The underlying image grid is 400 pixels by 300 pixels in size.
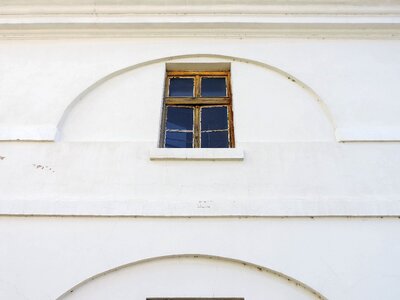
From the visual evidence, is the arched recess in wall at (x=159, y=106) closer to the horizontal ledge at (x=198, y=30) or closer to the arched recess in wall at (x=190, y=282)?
the horizontal ledge at (x=198, y=30)

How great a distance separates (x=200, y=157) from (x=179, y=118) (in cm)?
94

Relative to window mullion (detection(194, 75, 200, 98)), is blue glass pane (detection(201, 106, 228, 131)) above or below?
below

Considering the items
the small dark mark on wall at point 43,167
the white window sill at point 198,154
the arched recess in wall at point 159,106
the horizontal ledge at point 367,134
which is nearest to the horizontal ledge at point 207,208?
the small dark mark on wall at point 43,167

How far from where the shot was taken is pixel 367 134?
15.5 ft

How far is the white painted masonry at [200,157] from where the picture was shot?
3.89 meters

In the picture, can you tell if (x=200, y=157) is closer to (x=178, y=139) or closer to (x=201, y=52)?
(x=178, y=139)

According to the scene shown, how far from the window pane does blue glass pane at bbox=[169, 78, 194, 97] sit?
0.17 meters

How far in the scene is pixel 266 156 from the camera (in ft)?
15.0

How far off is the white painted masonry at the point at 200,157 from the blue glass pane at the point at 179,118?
0.85ft

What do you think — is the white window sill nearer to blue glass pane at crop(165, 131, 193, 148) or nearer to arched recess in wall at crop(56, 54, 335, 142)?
arched recess in wall at crop(56, 54, 335, 142)

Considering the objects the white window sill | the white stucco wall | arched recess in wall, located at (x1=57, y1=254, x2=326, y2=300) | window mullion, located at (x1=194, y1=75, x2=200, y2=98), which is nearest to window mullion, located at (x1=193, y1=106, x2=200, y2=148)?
window mullion, located at (x1=194, y1=75, x2=200, y2=98)

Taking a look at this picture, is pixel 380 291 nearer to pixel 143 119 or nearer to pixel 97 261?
pixel 97 261

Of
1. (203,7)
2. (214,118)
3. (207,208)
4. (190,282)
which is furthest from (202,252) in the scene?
(203,7)

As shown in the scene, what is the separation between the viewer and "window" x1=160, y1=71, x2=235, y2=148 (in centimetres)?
504
